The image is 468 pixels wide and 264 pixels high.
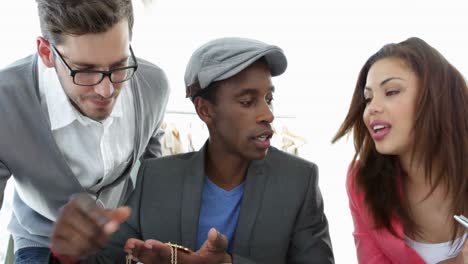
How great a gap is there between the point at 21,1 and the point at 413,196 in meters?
1.43

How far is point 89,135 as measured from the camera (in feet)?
3.88

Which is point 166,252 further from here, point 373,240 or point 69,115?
point 373,240

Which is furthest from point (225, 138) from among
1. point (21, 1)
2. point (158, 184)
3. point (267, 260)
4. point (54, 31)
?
point (21, 1)

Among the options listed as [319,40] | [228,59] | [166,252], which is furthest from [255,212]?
[319,40]

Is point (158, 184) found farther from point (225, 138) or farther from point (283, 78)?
point (283, 78)

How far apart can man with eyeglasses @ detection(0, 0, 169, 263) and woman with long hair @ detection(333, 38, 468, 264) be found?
0.65 m

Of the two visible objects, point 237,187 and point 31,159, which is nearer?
point 31,159

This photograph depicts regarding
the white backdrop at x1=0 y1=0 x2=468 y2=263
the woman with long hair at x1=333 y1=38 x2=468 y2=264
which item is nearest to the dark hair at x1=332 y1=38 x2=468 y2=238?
the woman with long hair at x1=333 y1=38 x2=468 y2=264

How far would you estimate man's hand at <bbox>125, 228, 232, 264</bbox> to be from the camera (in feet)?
3.15

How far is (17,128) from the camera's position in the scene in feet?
3.44

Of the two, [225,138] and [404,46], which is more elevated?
[404,46]

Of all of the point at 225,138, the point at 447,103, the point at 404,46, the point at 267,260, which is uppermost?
the point at 404,46

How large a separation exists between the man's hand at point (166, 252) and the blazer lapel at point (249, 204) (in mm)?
153

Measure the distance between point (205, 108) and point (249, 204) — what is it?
278 mm
